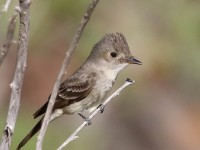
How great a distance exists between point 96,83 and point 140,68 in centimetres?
438

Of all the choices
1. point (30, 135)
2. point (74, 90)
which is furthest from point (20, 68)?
point (74, 90)

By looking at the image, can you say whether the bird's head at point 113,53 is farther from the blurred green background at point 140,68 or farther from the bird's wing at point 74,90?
the blurred green background at point 140,68

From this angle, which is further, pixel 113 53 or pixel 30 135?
pixel 113 53

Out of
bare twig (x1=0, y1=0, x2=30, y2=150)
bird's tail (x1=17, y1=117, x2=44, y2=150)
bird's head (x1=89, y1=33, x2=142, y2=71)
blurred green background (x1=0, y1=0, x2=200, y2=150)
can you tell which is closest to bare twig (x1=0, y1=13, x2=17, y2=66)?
bare twig (x1=0, y1=0, x2=30, y2=150)

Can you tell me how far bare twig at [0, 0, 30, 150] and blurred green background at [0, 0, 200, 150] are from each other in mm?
5007

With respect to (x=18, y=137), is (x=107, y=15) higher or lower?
higher

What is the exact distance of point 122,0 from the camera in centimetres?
1060

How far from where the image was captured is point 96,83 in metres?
6.01

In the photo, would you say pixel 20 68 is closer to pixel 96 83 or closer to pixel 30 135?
pixel 30 135

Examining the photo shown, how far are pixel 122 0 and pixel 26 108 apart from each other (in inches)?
82.5

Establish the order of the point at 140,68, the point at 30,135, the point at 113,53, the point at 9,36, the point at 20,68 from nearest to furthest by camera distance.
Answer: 1. the point at 9,36
2. the point at 20,68
3. the point at 30,135
4. the point at 113,53
5. the point at 140,68

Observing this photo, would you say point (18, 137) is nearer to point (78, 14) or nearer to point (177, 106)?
point (78, 14)

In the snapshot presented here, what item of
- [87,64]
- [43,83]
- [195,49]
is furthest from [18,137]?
[43,83]

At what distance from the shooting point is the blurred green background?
9.59m
